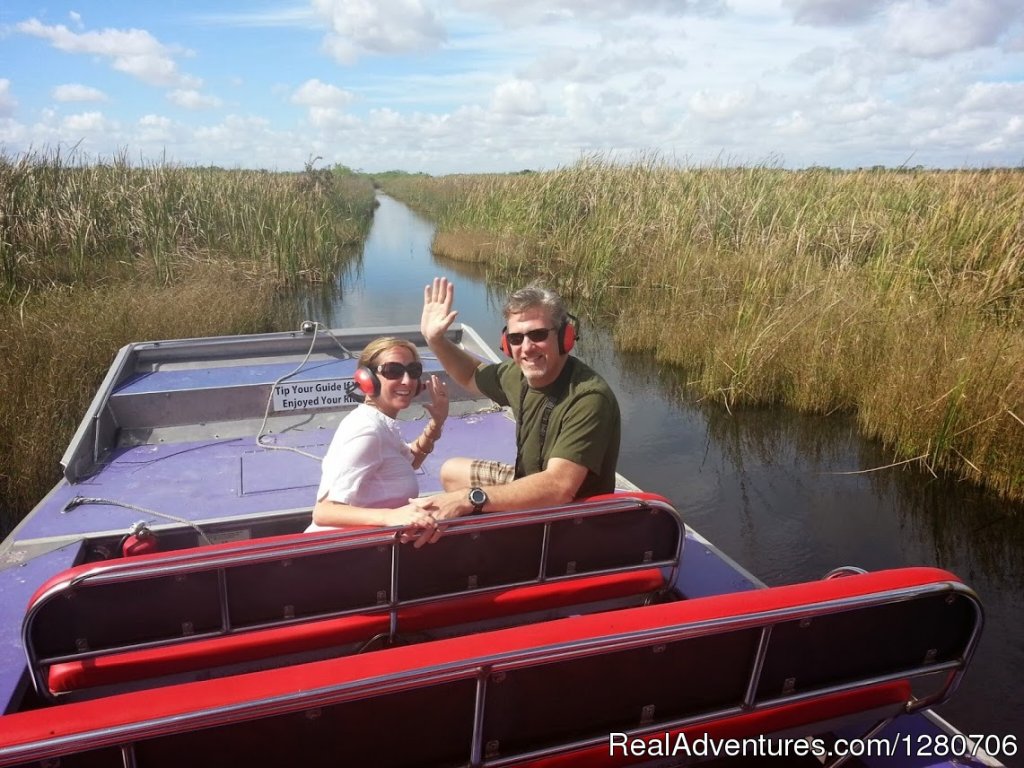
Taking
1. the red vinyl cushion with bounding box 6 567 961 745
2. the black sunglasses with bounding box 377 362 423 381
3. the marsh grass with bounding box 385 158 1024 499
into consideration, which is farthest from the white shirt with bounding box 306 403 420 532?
the marsh grass with bounding box 385 158 1024 499

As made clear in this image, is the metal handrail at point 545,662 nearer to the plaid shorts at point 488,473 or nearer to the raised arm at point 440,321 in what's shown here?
the plaid shorts at point 488,473

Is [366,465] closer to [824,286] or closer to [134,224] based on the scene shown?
[824,286]

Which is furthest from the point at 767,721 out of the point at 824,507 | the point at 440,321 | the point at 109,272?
the point at 109,272

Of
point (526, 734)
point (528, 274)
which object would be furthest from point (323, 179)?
point (526, 734)

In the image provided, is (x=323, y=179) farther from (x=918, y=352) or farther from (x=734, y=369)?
(x=918, y=352)

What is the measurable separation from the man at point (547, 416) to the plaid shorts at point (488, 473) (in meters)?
0.32

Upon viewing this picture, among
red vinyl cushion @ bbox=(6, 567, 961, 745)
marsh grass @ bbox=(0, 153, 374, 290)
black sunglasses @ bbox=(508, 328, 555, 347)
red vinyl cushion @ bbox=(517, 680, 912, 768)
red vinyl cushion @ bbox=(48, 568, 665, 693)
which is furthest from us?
marsh grass @ bbox=(0, 153, 374, 290)

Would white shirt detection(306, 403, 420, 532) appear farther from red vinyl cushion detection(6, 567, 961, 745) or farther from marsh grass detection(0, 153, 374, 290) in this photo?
Answer: marsh grass detection(0, 153, 374, 290)

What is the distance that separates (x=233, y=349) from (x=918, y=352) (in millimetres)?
6322

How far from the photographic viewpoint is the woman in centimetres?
255

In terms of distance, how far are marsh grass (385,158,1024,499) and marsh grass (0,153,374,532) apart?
5.33m

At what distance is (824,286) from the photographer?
870 cm

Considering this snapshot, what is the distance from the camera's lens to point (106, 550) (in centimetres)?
336

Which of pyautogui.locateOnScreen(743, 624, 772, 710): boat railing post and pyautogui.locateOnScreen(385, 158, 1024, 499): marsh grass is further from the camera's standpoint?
pyautogui.locateOnScreen(385, 158, 1024, 499): marsh grass
